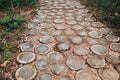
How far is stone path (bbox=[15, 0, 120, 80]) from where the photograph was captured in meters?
2.81

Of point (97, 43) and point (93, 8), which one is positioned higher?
point (93, 8)

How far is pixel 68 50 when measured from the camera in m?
3.46

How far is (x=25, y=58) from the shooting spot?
3.18 meters

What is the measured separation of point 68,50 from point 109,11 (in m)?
2.75

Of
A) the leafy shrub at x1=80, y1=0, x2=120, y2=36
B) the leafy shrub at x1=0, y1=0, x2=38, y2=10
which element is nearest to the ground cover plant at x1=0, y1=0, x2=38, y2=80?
the leafy shrub at x1=0, y1=0, x2=38, y2=10

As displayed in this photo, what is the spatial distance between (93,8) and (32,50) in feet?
11.4

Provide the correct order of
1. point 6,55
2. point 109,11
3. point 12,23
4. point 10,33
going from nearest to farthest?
point 6,55 → point 10,33 → point 12,23 → point 109,11

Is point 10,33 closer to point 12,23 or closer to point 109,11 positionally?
point 12,23

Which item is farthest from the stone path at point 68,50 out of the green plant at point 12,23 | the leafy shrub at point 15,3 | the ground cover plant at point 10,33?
the leafy shrub at point 15,3

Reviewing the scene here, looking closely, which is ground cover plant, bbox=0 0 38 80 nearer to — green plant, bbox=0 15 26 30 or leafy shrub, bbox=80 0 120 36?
green plant, bbox=0 15 26 30

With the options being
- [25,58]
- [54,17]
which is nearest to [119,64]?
[25,58]

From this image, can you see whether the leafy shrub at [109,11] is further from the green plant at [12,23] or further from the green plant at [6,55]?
the green plant at [6,55]

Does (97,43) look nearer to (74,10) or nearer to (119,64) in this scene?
(119,64)

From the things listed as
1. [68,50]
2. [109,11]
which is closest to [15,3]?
[68,50]
